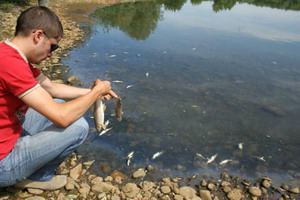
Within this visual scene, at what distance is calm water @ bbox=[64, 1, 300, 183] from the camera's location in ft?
Answer: 16.7

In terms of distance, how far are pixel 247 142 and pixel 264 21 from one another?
15482mm

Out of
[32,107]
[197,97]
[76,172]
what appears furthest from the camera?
[197,97]

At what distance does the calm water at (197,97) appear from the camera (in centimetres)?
508

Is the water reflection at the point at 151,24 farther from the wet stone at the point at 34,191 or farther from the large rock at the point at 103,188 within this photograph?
the wet stone at the point at 34,191

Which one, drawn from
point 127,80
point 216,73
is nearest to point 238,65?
point 216,73

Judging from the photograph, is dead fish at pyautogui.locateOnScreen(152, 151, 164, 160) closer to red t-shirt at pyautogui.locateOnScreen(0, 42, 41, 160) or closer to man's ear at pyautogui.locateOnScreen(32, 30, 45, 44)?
red t-shirt at pyautogui.locateOnScreen(0, 42, 41, 160)

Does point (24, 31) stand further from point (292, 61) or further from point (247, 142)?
point (292, 61)

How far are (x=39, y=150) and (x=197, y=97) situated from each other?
15.4ft

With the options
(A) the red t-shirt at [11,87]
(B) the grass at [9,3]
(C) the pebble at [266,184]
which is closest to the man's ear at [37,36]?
(A) the red t-shirt at [11,87]

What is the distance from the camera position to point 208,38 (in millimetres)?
13273

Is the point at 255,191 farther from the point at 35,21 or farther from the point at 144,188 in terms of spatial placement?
the point at 35,21

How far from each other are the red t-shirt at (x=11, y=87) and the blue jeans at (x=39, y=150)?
10 centimetres

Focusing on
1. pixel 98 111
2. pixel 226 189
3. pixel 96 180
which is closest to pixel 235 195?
pixel 226 189

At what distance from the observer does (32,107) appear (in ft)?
9.58
